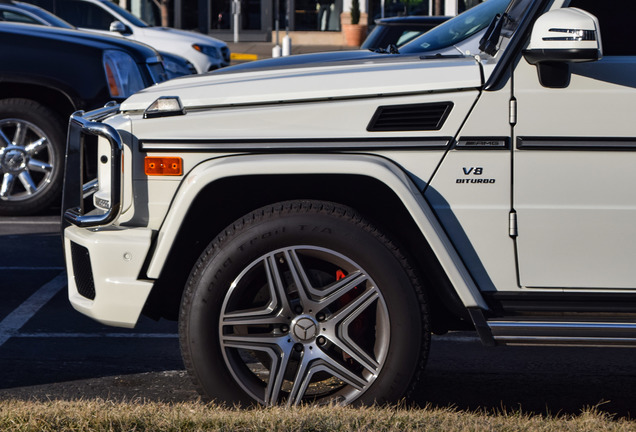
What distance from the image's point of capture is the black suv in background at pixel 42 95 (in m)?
8.91

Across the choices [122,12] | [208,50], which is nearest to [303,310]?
[122,12]

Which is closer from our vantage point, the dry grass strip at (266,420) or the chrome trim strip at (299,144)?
the dry grass strip at (266,420)

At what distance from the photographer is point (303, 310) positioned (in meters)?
3.89

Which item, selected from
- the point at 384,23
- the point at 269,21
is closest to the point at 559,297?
the point at 384,23

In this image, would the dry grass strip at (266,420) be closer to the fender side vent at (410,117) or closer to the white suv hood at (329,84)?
the fender side vent at (410,117)

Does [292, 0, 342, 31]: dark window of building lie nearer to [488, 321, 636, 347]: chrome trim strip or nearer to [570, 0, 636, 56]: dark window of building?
[570, 0, 636, 56]: dark window of building

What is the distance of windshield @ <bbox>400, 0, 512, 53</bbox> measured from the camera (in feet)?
23.3

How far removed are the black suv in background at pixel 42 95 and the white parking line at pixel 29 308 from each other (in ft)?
7.41

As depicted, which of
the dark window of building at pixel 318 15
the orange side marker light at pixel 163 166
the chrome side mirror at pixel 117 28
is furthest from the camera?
the dark window of building at pixel 318 15

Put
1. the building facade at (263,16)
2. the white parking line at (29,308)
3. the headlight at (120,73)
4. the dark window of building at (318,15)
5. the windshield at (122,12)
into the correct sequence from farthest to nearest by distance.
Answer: the dark window of building at (318,15)
the building facade at (263,16)
the windshield at (122,12)
the headlight at (120,73)
the white parking line at (29,308)

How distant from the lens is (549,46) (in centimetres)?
363

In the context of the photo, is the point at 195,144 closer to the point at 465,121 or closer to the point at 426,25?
the point at 465,121

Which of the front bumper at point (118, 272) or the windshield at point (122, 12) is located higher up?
the windshield at point (122, 12)

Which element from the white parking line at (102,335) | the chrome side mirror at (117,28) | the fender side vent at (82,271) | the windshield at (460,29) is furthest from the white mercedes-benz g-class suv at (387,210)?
the chrome side mirror at (117,28)
